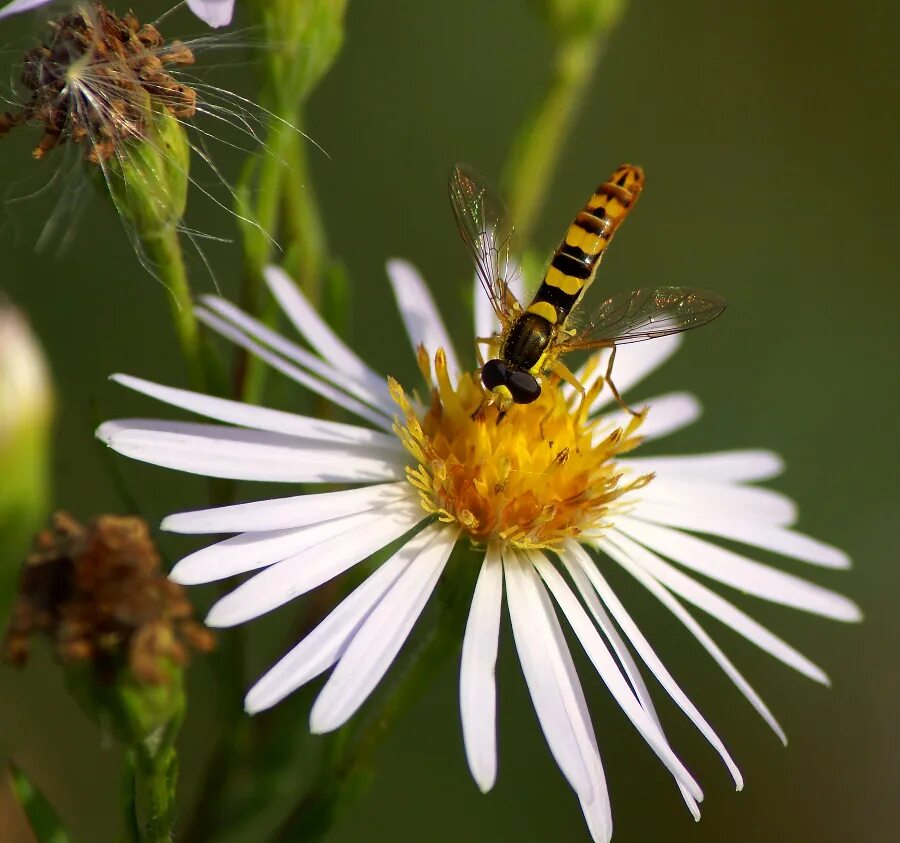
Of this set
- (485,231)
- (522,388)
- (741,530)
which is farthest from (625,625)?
(485,231)

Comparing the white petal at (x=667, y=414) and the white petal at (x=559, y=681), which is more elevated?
the white petal at (x=667, y=414)

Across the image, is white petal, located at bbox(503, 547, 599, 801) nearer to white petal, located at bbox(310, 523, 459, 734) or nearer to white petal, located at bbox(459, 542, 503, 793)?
white petal, located at bbox(459, 542, 503, 793)

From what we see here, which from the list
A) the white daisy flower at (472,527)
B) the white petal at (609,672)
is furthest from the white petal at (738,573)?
the white petal at (609,672)

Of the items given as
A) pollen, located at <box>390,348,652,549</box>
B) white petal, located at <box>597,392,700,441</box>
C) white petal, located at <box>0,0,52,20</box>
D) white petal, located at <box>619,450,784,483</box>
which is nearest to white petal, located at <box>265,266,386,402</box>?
pollen, located at <box>390,348,652,549</box>

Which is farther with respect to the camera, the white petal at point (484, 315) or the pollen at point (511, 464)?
the white petal at point (484, 315)

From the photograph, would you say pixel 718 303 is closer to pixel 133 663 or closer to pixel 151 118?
pixel 151 118

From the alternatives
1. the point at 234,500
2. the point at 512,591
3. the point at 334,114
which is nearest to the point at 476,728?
the point at 512,591

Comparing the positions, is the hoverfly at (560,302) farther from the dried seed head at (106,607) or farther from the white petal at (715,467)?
the dried seed head at (106,607)
